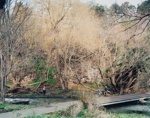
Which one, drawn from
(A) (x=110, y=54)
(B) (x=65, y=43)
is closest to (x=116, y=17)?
(A) (x=110, y=54)

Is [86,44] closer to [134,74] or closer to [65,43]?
[65,43]

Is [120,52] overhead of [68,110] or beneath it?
overhead

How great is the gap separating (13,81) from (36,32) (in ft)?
17.6

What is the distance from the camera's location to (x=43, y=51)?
26125 mm

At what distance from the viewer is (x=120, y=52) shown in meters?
23.3

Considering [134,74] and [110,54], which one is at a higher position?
[110,54]

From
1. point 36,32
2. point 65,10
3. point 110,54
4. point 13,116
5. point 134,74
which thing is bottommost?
point 13,116

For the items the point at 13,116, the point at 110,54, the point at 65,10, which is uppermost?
the point at 65,10

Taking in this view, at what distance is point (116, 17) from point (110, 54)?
1736 centimetres

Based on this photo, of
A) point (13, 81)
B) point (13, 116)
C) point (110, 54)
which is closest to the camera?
point (13, 116)

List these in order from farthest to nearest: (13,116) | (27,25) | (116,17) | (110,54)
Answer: (27,25), (110,54), (13,116), (116,17)

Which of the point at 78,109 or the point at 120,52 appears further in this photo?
the point at 120,52

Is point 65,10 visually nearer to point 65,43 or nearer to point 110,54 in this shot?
point 65,43

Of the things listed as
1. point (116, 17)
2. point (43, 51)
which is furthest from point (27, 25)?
point (116, 17)
